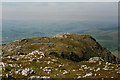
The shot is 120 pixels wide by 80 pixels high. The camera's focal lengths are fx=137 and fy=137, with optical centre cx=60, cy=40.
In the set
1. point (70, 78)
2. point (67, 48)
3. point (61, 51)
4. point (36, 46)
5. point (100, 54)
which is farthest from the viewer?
point (100, 54)

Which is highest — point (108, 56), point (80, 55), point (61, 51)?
point (61, 51)

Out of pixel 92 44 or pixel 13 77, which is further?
pixel 92 44

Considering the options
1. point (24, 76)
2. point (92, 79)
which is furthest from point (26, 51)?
point (92, 79)

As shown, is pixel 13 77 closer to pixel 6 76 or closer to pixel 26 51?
pixel 6 76

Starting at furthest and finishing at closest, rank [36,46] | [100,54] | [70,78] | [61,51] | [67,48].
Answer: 1. [100,54]
2. [36,46]
3. [67,48]
4. [61,51]
5. [70,78]

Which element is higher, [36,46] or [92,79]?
[92,79]

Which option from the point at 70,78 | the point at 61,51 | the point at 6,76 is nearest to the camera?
the point at 6,76

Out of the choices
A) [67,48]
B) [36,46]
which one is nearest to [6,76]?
[67,48]

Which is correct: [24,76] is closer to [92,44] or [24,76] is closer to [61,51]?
[61,51]

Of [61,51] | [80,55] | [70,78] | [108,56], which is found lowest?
[108,56]
